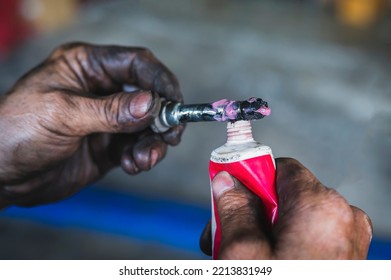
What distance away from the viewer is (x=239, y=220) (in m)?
0.51

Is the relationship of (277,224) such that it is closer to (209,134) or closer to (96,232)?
(96,232)

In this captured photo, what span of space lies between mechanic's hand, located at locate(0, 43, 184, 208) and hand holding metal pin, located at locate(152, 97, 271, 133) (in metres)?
0.03

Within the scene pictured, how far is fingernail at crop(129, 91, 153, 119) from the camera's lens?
25.2 inches

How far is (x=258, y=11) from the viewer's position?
2297mm

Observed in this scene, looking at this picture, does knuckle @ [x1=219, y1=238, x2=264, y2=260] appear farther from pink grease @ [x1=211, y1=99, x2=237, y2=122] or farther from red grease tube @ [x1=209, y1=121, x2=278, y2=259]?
pink grease @ [x1=211, y1=99, x2=237, y2=122]

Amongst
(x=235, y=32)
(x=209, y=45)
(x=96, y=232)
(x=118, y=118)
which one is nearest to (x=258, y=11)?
(x=235, y=32)

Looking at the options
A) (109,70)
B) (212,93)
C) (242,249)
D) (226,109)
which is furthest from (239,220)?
(212,93)

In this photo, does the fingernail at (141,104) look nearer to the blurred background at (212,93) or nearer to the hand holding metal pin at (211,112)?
the hand holding metal pin at (211,112)

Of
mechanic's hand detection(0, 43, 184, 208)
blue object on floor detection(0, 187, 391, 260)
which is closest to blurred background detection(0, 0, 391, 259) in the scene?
blue object on floor detection(0, 187, 391, 260)

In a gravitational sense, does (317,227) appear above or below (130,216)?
above

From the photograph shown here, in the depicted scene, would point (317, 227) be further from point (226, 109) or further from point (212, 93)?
point (212, 93)

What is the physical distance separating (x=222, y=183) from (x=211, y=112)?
111mm

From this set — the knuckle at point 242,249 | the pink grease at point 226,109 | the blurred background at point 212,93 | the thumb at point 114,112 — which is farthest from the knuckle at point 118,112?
the blurred background at point 212,93

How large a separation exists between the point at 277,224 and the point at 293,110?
106cm
